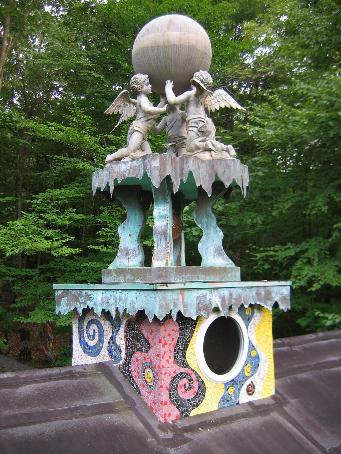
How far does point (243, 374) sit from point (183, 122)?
2.49m

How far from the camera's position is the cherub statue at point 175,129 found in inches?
185

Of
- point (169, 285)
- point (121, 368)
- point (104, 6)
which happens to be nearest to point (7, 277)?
point (104, 6)

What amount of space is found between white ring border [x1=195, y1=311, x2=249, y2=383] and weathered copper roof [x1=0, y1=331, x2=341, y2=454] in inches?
11.0

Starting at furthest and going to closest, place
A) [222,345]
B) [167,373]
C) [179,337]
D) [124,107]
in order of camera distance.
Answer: [124,107], [222,345], [179,337], [167,373]

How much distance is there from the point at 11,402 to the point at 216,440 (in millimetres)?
1520

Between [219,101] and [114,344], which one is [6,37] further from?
[114,344]

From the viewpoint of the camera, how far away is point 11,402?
3.33 meters

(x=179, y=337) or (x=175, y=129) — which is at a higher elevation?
(x=175, y=129)

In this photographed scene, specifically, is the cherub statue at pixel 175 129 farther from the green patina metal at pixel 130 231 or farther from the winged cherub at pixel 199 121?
the green patina metal at pixel 130 231

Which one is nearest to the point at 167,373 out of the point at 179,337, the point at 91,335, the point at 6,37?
the point at 179,337

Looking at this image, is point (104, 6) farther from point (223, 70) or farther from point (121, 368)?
point (121, 368)

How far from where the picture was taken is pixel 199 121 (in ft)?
14.6

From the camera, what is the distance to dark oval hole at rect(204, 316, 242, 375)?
4277mm

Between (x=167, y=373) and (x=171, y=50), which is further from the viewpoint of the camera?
(x=171, y=50)
